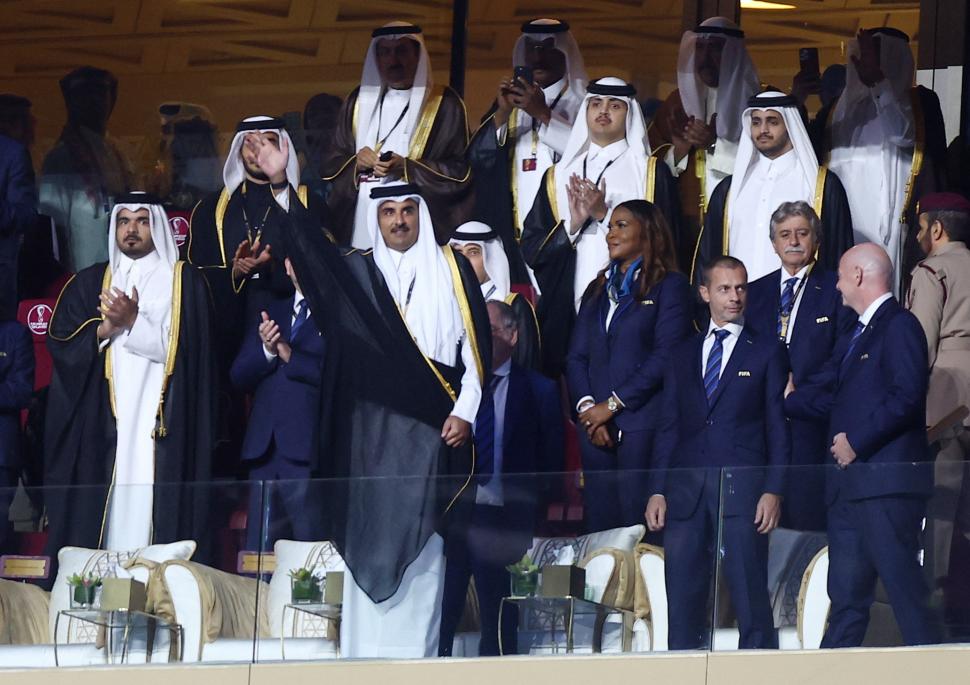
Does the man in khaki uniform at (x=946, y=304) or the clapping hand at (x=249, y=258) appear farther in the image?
the clapping hand at (x=249, y=258)

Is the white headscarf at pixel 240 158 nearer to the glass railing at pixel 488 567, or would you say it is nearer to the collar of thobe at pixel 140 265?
the collar of thobe at pixel 140 265

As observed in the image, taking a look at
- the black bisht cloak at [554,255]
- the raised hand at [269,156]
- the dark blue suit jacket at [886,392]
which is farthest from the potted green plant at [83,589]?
the dark blue suit jacket at [886,392]

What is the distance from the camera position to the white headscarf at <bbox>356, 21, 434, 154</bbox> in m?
10.0

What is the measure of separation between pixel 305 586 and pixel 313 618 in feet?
0.40

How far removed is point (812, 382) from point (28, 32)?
16.4 feet

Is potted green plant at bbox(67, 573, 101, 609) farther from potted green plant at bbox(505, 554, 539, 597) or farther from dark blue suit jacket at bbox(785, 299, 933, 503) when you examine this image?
dark blue suit jacket at bbox(785, 299, 933, 503)

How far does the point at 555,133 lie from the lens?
32.5 feet

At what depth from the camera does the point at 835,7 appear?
10875 millimetres

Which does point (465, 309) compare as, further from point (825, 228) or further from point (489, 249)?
point (825, 228)

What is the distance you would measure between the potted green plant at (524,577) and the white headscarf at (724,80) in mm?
2532

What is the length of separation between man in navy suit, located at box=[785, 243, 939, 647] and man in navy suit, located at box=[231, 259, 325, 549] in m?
1.92

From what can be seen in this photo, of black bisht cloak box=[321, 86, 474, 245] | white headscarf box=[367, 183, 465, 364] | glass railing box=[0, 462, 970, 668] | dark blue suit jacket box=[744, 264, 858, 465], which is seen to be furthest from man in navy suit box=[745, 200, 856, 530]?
black bisht cloak box=[321, 86, 474, 245]

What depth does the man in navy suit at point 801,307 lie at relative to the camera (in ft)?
28.2

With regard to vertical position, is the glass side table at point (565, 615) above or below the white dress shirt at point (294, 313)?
below
